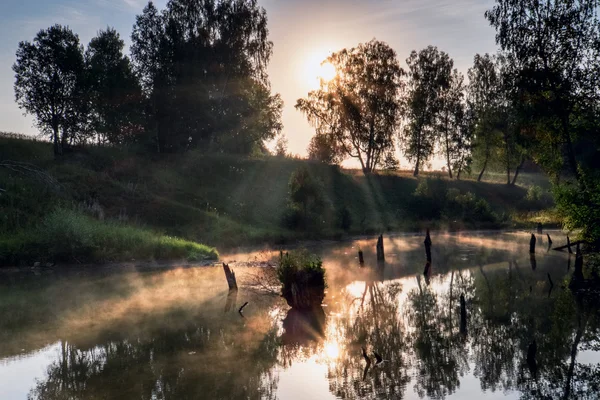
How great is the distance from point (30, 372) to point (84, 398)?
320 centimetres

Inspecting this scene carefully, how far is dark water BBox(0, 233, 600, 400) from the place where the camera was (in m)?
13.4

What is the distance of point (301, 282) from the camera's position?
70.2 ft

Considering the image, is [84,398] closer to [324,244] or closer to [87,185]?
[324,244]

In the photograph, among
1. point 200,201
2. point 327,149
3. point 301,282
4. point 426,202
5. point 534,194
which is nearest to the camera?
point 301,282

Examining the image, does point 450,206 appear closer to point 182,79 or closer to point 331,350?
point 182,79

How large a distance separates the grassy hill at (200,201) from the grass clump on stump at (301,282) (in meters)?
14.8

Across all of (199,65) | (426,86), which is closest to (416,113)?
(426,86)

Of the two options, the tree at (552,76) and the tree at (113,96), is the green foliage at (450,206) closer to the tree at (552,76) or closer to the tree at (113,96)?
the tree at (552,76)

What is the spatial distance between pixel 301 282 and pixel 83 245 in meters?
17.8

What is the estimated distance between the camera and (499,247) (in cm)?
4100

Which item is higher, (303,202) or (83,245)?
(303,202)

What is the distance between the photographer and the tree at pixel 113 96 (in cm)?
5938

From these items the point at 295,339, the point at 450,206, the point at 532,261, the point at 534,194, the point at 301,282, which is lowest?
the point at 295,339

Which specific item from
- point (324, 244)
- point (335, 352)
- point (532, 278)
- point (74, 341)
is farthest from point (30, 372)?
point (324, 244)
